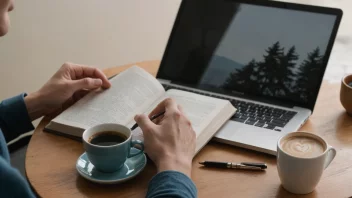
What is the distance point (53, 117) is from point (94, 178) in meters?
0.32

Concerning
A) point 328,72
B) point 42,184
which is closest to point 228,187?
point 42,184

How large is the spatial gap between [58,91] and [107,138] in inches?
11.1

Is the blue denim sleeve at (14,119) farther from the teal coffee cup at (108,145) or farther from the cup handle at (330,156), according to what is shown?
the cup handle at (330,156)

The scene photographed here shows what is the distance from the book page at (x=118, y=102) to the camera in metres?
1.07

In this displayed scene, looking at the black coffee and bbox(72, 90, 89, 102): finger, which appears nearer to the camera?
the black coffee

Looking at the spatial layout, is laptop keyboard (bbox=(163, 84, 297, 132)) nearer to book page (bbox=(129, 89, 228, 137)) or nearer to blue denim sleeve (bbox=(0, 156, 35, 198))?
book page (bbox=(129, 89, 228, 137))

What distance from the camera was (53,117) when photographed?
46.1 inches

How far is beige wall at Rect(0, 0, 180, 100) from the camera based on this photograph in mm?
1903

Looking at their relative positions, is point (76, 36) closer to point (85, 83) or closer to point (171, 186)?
point (85, 83)

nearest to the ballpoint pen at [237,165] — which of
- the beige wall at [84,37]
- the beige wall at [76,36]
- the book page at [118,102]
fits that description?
the book page at [118,102]

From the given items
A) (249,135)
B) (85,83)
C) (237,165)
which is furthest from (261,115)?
(85,83)

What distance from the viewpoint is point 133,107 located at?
3.67 ft

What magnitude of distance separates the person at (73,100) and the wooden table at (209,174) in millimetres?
56

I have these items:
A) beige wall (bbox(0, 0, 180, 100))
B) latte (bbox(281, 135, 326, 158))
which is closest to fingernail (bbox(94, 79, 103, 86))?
latte (bbox(281, 135, 326, 158))
